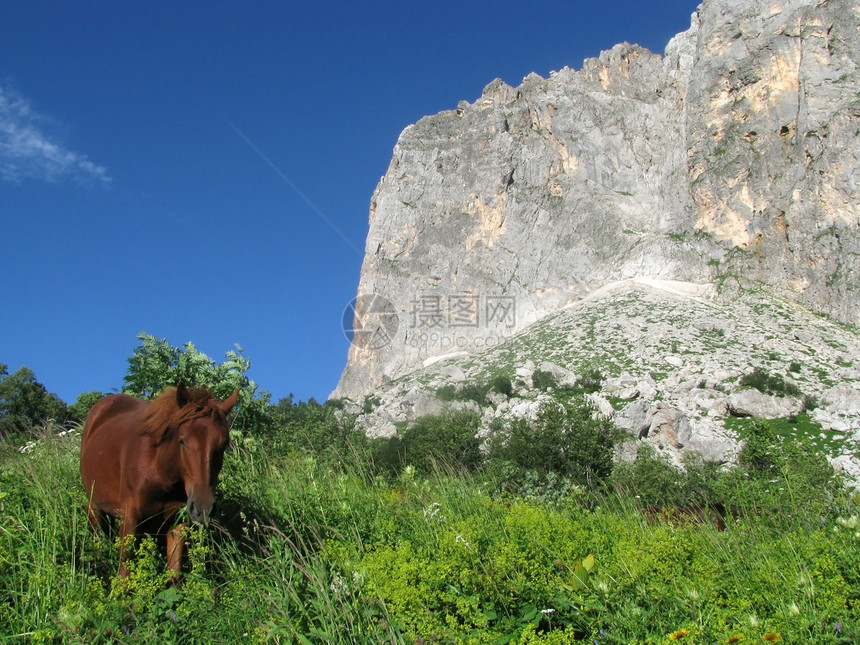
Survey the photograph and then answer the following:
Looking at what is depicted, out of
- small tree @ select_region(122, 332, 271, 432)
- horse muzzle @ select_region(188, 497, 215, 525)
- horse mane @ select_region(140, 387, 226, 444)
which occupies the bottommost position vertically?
horse muzzle @ select_region(188, 497, 215, 525)

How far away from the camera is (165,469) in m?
4.23

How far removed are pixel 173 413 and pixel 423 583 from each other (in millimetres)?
2322

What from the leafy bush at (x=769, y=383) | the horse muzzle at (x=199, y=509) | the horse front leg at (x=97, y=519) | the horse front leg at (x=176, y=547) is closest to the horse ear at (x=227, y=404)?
Answer: the horse muzzle at (x=199, y=509)

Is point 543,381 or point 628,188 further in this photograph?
point 628,188

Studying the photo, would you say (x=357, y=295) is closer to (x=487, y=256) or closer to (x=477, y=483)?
(x=487, y=256)

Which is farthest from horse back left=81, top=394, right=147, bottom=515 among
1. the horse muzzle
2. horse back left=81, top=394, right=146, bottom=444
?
the horse muzzle

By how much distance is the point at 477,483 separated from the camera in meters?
7.58

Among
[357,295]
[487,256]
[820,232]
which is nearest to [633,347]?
[820,232]

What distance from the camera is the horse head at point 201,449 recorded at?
3943 millimetres

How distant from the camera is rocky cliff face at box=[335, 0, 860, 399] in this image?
74500 millimetres

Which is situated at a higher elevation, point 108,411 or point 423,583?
point 108,411

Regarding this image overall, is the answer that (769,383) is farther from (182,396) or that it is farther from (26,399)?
(182,396)

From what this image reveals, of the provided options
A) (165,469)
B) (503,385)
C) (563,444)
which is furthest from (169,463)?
(503,385)

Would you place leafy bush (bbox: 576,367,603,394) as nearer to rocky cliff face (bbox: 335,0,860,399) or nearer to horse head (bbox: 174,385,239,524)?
rocky cliff face (bbox: 335,0,860,399)
